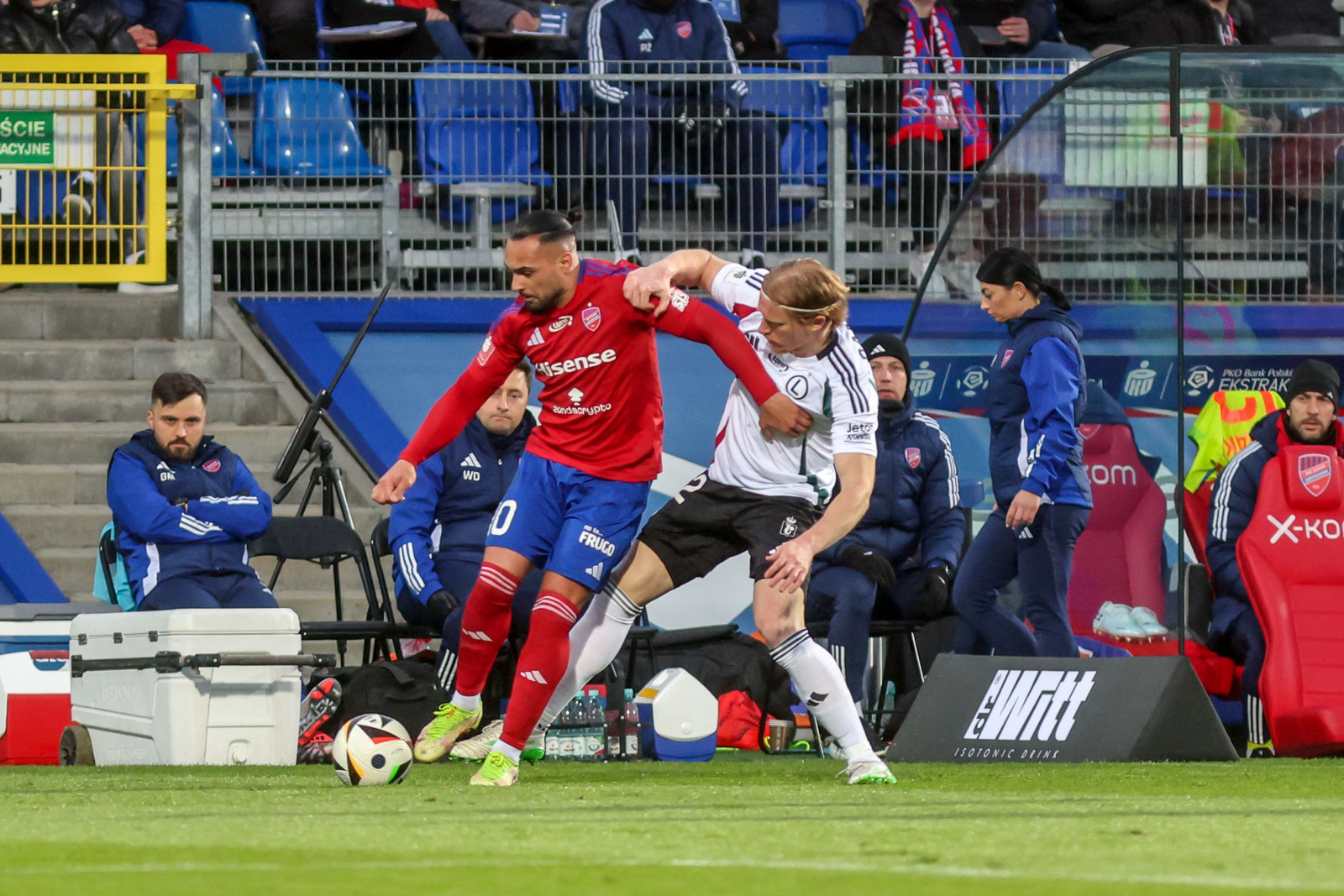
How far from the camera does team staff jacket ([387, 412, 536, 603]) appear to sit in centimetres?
867

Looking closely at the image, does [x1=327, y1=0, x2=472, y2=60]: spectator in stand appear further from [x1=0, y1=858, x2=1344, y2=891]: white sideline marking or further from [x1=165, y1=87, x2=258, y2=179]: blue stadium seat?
[x1=0, y1=858, x2=1344, y2=891]: white sideline marking

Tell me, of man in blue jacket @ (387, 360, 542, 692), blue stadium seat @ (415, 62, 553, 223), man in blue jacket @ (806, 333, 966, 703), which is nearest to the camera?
man in blue jacket @ (387, 360, 542, 692)

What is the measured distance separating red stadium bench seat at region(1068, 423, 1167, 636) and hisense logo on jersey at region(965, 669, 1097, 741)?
3.21 ft

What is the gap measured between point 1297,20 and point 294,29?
22.9ft

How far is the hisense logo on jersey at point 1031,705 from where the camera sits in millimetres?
7445

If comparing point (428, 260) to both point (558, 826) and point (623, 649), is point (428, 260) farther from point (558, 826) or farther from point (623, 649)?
point (558, 826)

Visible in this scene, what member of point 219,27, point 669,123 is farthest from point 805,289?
point 219,27

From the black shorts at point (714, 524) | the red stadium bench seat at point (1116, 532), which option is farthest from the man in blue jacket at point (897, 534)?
the black shorts at point (714, 524)

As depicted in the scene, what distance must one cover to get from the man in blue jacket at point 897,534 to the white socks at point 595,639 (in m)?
2.26

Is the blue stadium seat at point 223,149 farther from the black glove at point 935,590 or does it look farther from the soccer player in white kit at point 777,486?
the soccer player in white kit at point 777,486

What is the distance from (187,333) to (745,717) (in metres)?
4.38

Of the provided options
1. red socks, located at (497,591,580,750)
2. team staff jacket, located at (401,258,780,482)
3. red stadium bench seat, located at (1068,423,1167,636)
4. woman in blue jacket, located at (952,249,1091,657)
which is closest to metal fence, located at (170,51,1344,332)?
woman in blue jacket, located at (952,249,1091,657)

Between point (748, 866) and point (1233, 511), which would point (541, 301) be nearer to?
point (748, 866)

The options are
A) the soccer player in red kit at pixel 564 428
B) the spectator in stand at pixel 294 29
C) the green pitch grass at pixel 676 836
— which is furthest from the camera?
the spectator in stand at pixel 294 29
